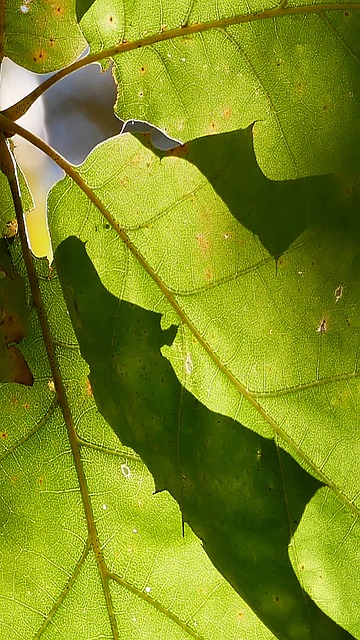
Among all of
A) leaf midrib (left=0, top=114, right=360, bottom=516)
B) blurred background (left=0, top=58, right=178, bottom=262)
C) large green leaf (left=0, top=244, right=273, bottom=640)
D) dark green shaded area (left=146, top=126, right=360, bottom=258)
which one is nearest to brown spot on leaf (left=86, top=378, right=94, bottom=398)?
large green leaf (left=0, top=244, right=273, bottom=640)

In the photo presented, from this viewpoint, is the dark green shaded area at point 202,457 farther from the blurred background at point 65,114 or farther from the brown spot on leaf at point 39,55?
the blurred background at point 65,114

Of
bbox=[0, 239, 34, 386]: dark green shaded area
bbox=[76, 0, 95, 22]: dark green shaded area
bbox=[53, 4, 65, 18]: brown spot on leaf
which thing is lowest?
bbox=[0, 239, 34, 386]: dark green shaded area

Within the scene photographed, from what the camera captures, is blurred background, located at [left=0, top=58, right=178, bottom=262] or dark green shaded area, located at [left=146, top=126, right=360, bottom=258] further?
blurred background, located at [left=0, top=58, right=178, bottom=262]

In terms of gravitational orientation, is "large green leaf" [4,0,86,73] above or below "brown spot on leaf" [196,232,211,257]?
above

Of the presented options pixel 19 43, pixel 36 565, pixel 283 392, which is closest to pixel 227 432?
pixel 283 392

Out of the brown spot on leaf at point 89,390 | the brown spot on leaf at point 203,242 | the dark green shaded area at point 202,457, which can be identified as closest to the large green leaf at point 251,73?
the brown spot on leaf at point 203,242

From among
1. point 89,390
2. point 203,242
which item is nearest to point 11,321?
point 89,390

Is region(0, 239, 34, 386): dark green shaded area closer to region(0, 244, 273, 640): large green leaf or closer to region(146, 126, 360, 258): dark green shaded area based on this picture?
region(0, 244, 273, 640): large green leaf
